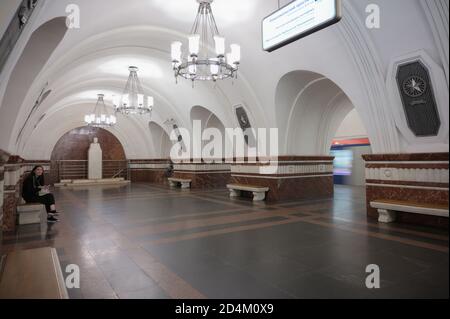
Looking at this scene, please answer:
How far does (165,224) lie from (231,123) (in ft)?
18.5

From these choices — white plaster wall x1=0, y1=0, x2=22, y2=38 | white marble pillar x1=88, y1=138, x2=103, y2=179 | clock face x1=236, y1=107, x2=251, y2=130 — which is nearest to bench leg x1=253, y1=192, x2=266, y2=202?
clock face x1=236, y1=107, x2=251, y2=130

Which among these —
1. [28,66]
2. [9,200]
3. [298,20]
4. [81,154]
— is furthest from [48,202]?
[81,154]

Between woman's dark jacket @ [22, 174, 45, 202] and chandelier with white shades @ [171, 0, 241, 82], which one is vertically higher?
chandelier with white shades @ [171, 0, 241, 82]

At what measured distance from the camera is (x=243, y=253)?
134 inches

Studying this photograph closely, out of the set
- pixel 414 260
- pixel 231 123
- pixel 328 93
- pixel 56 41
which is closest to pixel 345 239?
pixel 414 260

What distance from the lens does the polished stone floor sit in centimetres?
169

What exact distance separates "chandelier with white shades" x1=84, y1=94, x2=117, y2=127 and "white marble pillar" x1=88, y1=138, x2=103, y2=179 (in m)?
2.39

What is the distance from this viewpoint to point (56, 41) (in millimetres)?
4309

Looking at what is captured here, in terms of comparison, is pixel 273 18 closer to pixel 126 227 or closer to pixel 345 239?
pixel 345 239

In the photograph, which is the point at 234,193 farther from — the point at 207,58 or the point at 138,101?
the point at 138,101

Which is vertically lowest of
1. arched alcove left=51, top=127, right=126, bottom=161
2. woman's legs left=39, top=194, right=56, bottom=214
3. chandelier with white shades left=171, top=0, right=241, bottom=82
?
woman's legs left=39, top=194, right=56, bottom=214

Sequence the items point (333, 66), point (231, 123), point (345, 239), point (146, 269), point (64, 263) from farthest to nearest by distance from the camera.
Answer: point (231, 123)
point (333, 66)
point (345, 239)
point (64, 263)
point (146, 269)

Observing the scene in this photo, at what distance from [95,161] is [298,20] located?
17.9 metres

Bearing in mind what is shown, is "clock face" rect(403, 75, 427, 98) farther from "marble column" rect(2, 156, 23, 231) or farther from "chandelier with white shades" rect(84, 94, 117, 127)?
"chandelier with white shades" rect(84, 94, 117, 127)
